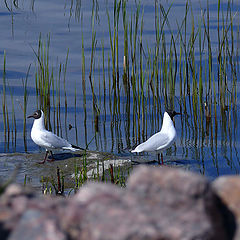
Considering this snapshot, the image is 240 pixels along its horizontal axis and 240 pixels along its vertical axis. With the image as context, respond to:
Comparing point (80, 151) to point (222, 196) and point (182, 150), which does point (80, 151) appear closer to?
point (182, 150)

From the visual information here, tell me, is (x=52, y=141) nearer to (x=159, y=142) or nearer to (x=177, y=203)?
(x=159, y=142)

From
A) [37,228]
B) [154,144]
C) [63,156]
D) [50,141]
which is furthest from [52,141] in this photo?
[37,228]

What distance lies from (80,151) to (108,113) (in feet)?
7.54

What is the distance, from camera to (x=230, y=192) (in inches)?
80.1

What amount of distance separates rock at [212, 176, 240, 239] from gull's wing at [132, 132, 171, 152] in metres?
5.46

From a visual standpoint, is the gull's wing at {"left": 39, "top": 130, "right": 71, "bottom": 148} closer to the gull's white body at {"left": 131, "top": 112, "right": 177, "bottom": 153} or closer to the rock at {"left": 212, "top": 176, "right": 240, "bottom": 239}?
the gull's white body at {"left": 131, "top": 112, "right": 177, "bottom": 153}

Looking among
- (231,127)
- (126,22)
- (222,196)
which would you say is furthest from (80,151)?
(222,196)

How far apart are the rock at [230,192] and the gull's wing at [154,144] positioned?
215 inches

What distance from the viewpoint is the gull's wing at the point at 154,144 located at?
24.9ft

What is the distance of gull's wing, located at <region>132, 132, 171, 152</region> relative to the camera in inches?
299

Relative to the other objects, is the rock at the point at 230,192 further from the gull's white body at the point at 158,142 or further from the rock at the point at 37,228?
the gull's white body at the point at 158,142

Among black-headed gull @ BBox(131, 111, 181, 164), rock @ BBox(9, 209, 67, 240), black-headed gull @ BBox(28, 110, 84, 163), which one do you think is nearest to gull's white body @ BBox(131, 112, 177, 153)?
black-headed gull @ BBox(131, 111, 181, 164)

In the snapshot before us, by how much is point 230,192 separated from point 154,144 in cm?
559

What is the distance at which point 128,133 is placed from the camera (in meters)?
9.32
